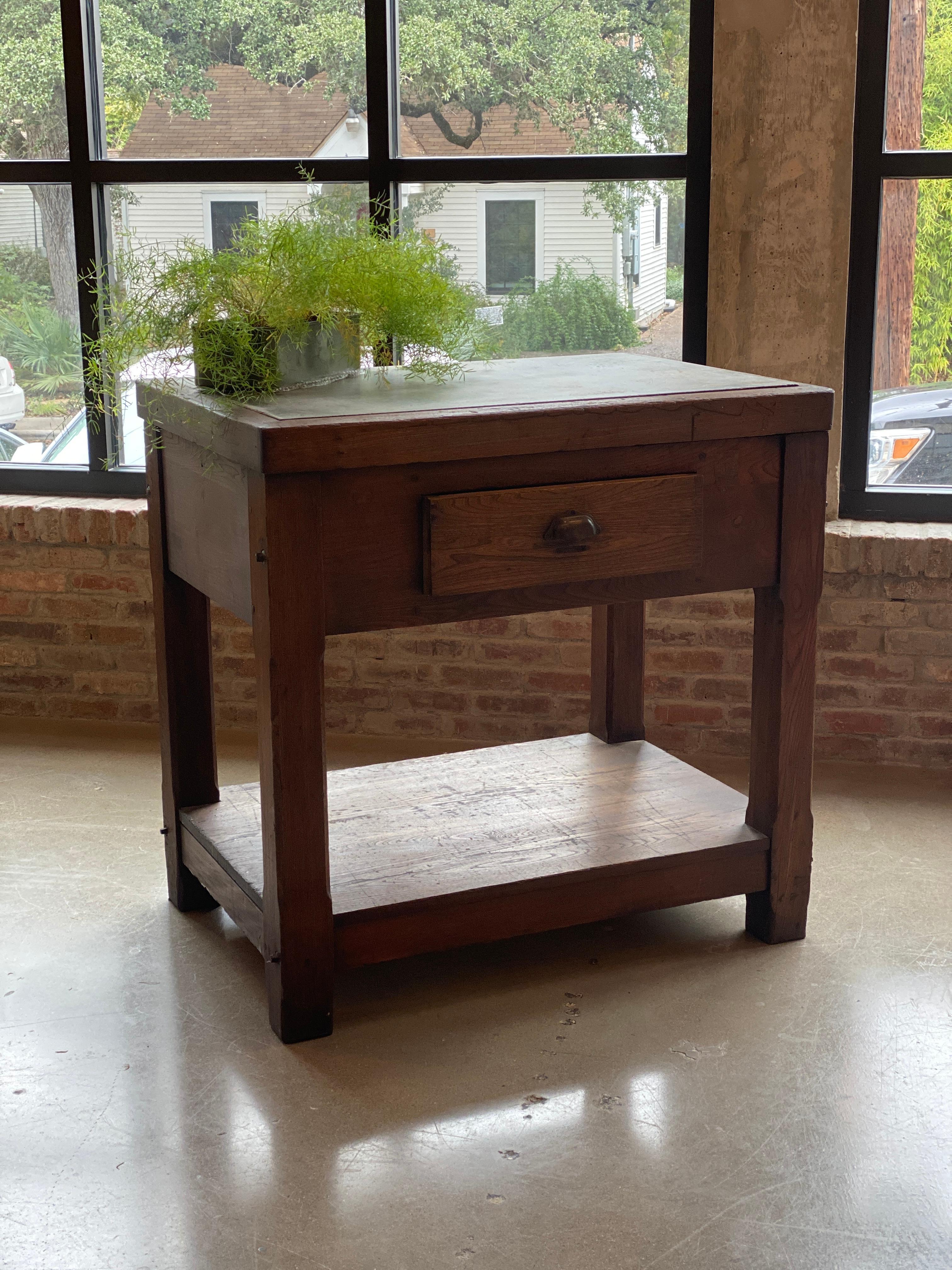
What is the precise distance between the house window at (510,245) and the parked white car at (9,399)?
131 centimetres

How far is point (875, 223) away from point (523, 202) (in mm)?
832

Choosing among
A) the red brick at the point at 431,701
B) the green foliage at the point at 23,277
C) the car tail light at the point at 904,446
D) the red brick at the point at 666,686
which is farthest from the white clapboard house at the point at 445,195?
the red brick at the point at 431,701

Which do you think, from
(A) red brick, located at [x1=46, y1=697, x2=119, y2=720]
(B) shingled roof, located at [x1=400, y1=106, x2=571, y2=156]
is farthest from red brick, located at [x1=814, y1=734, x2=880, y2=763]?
(A) red brick, located at [x1=46, y1=697, x2=119, y2=720]

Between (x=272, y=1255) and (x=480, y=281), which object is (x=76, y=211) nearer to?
(x=480, y=281)

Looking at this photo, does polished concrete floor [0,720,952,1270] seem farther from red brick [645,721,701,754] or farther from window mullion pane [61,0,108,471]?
window mullion pane [61,0,108,471]

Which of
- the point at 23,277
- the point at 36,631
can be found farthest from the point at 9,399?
the point at 36,631

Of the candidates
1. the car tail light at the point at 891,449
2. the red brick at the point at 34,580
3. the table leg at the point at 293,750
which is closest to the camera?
the table leg at the point at 293,750

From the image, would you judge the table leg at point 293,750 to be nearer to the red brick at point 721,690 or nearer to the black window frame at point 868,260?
the red brick at point 721,690

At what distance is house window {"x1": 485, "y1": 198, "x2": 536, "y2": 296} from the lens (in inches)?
135

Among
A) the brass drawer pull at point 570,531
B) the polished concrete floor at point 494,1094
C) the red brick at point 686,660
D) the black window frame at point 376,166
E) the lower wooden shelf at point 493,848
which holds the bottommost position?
the polished concrete floor at point 494,1094

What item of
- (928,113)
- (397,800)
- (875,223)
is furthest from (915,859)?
(928,113)

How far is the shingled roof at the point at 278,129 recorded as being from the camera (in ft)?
11.1

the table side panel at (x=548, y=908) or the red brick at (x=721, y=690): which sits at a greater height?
the red brick at (x=721, y=690)

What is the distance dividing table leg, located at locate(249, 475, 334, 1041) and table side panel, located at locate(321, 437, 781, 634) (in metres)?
0.04
